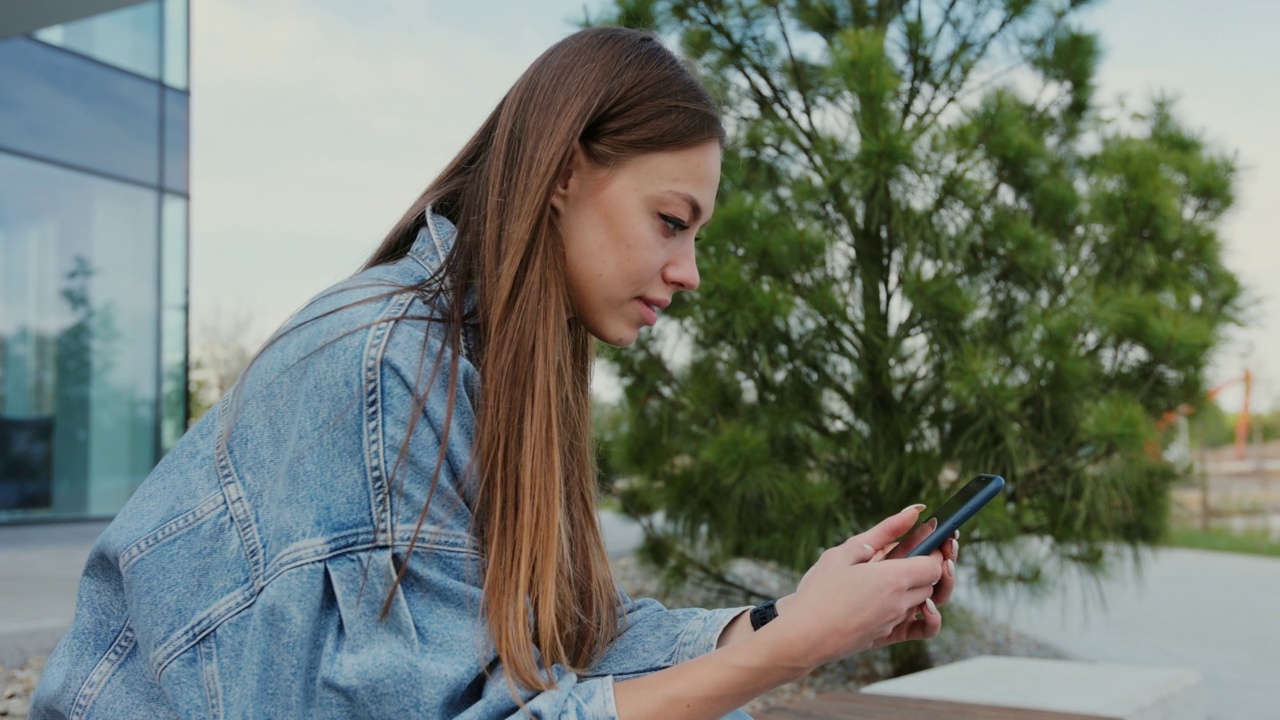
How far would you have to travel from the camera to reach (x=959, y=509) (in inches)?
45.3

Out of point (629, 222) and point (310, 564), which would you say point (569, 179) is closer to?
point (629, 222)

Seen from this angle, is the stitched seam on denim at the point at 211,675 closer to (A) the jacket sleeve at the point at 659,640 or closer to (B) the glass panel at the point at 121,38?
(A) the jacket sleeve at the point at 659,640

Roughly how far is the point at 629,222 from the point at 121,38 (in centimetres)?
816

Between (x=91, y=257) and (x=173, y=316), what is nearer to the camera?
(x=91, y=257)

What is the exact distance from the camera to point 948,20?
3996 millimetres

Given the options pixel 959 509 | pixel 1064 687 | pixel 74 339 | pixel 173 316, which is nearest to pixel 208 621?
pixel 959 509

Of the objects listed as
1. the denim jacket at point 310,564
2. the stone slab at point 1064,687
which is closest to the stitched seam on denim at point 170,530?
the denim jacket at point 310,564

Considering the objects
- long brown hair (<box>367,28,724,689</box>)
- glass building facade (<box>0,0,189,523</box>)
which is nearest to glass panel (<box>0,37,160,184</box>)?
glass building facade (<box>0,0,189,523</box>)

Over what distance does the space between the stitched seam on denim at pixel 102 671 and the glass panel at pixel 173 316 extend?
8.01 meters

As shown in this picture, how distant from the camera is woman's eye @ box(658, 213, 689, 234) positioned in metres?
1.14

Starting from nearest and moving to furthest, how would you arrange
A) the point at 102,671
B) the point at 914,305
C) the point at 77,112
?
the point at 102,671
the point at 914,305
the point at 77,112

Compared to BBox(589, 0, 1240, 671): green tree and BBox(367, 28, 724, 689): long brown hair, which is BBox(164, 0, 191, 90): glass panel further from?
BBox(367, 28, 724, 689): long brown hair

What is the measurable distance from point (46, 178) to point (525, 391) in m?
7.88

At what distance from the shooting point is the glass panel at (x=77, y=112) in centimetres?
738
